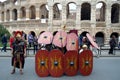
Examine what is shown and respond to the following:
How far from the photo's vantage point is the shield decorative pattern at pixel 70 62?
39.3 ft

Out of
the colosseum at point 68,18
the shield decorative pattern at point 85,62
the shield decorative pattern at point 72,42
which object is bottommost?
the shield decorative pattern at point 85,62

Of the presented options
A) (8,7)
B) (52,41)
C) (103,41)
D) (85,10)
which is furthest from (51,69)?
(8,7)

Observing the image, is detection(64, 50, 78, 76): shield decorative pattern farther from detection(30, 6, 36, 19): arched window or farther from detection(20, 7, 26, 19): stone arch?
detection(20, 7, 26, 19): stone arch

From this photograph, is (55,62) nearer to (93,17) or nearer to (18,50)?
(18,50)

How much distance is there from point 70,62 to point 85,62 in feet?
2.37

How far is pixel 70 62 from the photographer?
12.1 m

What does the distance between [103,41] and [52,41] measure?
27.3m

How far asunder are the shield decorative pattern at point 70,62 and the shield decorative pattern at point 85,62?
0.25m

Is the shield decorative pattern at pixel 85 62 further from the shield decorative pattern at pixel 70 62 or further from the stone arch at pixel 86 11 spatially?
the stone arch at pixel 86 11

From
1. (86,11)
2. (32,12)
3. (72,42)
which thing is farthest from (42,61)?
(32,12)

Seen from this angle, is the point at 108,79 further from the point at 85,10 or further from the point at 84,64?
the point at 85,10

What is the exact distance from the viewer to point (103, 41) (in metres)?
39.4

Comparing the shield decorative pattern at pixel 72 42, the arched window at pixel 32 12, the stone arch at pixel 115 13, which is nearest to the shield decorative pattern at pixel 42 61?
the shield decorative pattern at pixel 72 42

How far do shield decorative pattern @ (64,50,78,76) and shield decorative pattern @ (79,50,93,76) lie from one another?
253 mm
